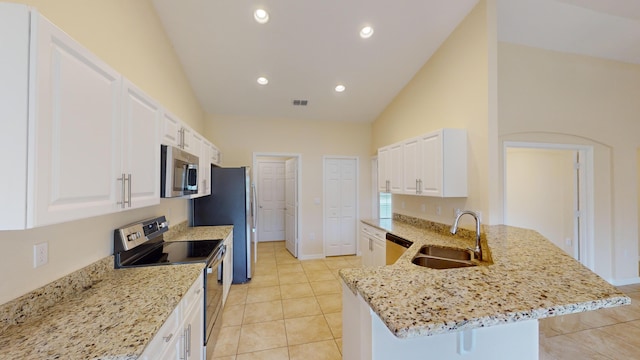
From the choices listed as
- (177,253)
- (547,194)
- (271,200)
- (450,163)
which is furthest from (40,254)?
(547,194)

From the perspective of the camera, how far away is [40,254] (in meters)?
1.23

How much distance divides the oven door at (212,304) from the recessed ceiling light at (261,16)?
2.58 meters

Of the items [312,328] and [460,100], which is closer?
[312,328]

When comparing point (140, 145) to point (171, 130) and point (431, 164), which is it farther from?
point (431, 164)

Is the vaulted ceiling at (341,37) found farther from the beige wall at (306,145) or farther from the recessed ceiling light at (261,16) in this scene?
the beige wall at (306,145)

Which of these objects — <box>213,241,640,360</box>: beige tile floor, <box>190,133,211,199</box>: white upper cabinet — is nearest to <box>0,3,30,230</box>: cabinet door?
<box>190,133,211,199</box>: white upper cabinet

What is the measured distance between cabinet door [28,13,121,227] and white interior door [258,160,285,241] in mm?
5158

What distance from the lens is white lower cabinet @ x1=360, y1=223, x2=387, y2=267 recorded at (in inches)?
134

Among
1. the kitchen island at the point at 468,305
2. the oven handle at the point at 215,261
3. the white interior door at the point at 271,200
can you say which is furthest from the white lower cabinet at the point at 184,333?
the white interior door at the point at 271,200

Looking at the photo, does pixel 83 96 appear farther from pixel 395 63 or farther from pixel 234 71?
pixel 395 63

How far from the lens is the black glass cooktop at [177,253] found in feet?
6.59

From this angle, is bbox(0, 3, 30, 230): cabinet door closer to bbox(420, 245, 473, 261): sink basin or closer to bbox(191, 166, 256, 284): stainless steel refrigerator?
bbox(420, 245, 473, 261): sink basin

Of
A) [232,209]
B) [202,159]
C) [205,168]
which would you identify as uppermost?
[202,159]

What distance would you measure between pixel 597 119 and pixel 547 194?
4.20ft
